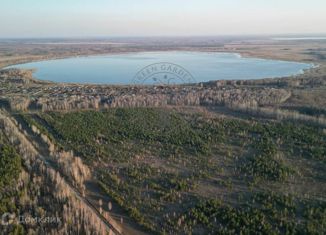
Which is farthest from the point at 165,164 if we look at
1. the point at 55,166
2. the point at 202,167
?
the point at 55,166

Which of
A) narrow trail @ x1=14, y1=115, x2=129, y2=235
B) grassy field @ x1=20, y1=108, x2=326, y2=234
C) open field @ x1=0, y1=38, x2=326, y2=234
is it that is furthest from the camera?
grassy field @ x1=20, y1=108, x2=326, y2=234

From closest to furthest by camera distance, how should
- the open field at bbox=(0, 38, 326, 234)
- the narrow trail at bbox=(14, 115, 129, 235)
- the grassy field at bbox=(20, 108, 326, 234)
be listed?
the narrow trail at bbox=(14, 115, 129, 235) < the open field at bbox=(0, 38, 326, 234) < the grassy field at bbox=(20, 108, 326, 234)

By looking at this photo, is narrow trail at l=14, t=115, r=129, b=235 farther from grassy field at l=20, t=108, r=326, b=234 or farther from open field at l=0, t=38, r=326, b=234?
grassy field at l=20, t=108, r=326, b=234

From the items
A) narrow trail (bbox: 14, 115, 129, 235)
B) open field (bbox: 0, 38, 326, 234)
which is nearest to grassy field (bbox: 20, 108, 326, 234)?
open field (bbox: 0, 38, 326, 234)

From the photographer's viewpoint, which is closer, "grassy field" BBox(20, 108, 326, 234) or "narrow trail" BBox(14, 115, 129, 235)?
"narrow trail" BBox(14, 115, 129, 235)

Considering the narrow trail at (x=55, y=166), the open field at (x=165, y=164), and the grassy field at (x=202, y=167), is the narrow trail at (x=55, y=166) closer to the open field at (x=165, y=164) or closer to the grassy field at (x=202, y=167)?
the open field at (x=165, y=164)

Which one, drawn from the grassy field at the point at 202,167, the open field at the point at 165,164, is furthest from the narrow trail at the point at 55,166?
the grassy field at the point at 202,167
